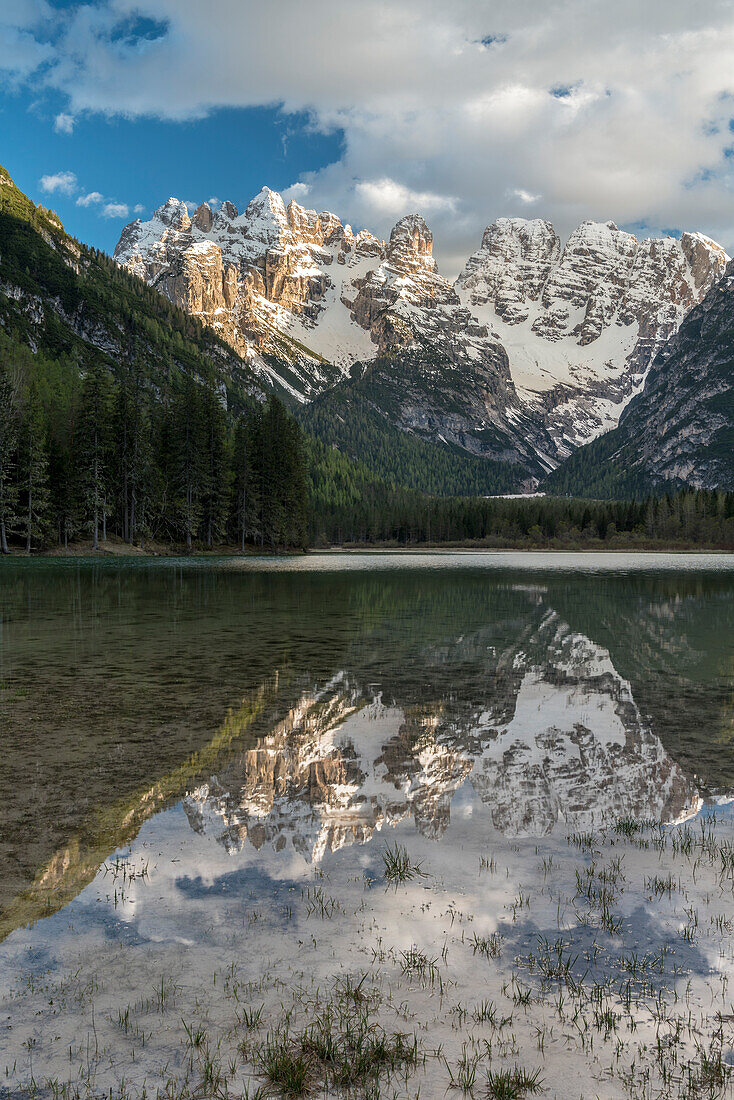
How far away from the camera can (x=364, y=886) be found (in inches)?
296

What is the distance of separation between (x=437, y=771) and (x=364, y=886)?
4232 mm

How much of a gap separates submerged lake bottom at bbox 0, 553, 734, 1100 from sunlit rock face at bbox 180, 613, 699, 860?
6 centimetres

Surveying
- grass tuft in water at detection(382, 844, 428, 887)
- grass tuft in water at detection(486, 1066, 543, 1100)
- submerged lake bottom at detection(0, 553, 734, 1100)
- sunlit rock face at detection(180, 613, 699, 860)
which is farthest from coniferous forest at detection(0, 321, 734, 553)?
grass tuft in water at detection(486, 1066, 543, 1100)

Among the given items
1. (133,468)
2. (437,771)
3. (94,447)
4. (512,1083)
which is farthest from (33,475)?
(512,1083)

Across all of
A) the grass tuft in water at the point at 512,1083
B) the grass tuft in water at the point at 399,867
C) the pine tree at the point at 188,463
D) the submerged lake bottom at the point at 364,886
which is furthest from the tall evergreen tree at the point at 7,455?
the grass tuft in water at the point at 512,1083

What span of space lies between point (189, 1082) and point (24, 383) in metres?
110

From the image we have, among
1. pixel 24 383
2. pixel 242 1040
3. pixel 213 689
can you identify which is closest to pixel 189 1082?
pixel 242 1040

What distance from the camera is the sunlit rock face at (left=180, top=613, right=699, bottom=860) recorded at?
9.44m

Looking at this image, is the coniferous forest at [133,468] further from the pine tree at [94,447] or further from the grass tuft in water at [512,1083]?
the grass tuft in water at [512,1083]

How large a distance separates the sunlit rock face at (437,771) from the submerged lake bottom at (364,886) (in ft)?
0.21

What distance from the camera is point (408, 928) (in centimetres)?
667

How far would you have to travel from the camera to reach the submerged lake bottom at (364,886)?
4980 mm

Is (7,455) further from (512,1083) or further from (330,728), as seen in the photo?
(512,1083)

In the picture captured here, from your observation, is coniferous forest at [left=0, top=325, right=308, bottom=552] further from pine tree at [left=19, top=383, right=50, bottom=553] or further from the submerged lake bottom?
the submerged lake bottom
